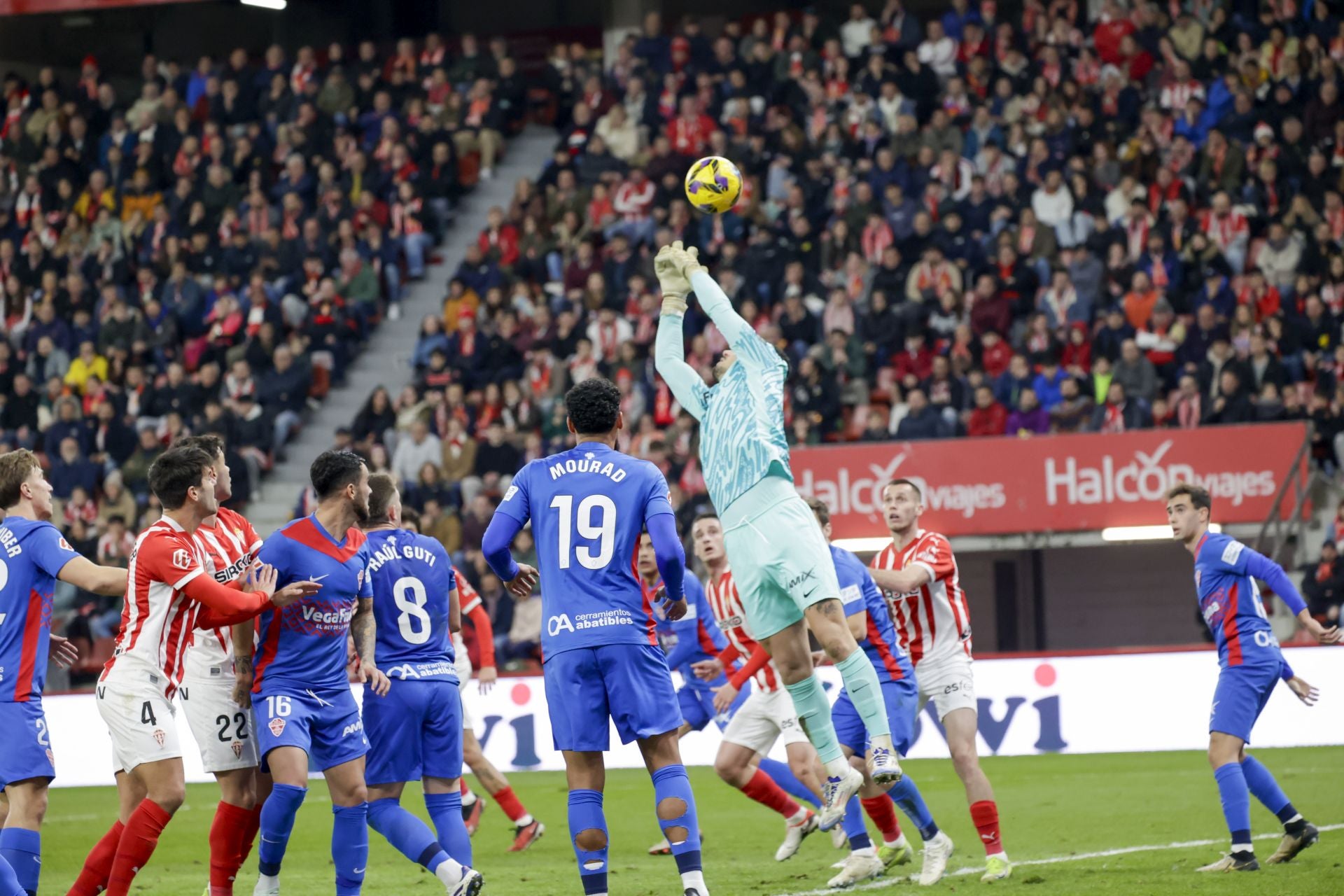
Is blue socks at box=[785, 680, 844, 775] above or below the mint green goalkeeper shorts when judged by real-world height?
below

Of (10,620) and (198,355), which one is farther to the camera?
(198,355)

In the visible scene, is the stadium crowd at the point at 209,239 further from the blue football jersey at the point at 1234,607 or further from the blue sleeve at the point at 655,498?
the blue sleeve at the point at 655,498

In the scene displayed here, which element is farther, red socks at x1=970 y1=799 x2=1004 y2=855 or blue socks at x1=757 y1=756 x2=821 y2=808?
blue socks at x1=757 y1=756 x2=821 y2=808

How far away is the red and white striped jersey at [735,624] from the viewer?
10.9 m

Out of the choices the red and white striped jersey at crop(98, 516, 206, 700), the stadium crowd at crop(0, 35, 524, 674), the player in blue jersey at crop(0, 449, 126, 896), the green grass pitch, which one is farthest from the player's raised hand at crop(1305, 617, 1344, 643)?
the stadium crowd at crop(0, 35, 524, 674)

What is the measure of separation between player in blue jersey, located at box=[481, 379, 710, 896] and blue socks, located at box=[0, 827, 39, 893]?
2472 millimetres

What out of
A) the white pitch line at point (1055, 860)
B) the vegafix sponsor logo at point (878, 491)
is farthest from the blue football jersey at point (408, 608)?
the vegafix sponsor logo at point (878, 491)

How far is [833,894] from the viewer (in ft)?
28.8

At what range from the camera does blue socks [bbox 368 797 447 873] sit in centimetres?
795

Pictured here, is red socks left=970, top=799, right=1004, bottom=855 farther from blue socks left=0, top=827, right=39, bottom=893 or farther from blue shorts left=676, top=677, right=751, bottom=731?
blue socks left=0, top=827, right=39, bottom=893

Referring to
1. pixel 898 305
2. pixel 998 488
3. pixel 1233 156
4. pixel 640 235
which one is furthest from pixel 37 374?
pixel 1233 156

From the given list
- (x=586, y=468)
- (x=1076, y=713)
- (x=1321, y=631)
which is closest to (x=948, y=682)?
(x=1321, y=631)

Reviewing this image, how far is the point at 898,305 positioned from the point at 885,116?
380cm

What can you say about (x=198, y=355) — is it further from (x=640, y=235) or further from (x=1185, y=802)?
(x=1185, y=802)
